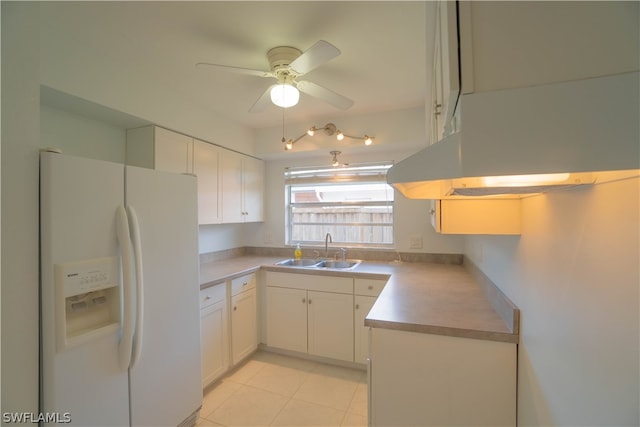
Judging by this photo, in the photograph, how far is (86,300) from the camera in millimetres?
1225

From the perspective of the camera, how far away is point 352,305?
8.11 ft

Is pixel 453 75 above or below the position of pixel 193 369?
above

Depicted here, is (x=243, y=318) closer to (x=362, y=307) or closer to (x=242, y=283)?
(x=242, y=283)

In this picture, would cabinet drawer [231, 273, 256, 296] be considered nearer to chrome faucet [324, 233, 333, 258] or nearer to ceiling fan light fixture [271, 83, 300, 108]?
chrome faucet [324, 233, 333, 258]

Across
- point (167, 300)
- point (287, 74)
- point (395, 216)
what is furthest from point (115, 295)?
point (395, 216)

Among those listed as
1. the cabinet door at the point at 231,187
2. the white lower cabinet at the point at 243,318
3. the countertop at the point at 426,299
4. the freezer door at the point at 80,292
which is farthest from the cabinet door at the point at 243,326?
the freezer door at the point at 80,292

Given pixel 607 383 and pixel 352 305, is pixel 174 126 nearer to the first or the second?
pixel 352 305

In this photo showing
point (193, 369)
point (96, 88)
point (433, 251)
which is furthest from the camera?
point (433, 251)

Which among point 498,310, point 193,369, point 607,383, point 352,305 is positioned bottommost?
point 193,369

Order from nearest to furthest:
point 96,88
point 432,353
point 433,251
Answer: point 432,353
point 96,88
point 433,251

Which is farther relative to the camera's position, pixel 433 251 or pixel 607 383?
pixel 433 251

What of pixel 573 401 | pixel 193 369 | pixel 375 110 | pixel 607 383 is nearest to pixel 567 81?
pixel 607 383

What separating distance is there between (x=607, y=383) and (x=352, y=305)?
77.8 inches

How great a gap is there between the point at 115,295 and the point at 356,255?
229cm
